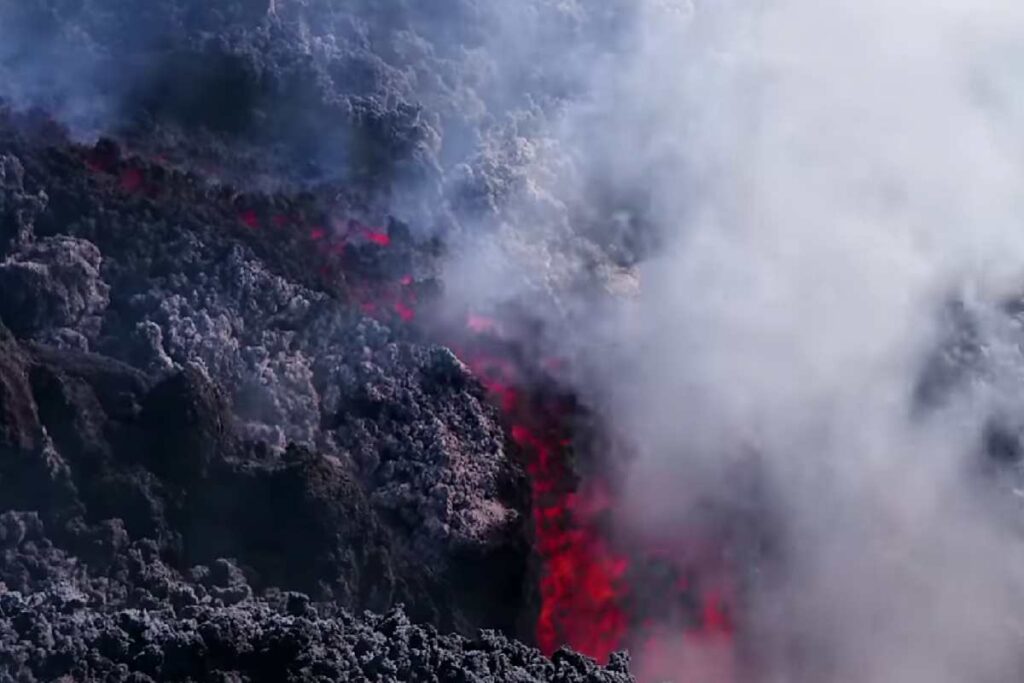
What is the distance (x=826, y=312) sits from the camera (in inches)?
614

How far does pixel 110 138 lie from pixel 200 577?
5.41 metres

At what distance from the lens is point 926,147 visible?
691 inches

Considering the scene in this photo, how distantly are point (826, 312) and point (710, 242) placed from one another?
1.58 meters

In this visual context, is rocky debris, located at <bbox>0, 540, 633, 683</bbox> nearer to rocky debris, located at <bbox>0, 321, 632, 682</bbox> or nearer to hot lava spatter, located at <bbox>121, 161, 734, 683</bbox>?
rocky debris, located at <bbox>0, 321, 632, 682</bbox>

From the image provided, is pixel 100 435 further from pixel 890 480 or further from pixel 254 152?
pixel 890 480

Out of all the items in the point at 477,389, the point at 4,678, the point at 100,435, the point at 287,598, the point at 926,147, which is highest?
the point at 926,147

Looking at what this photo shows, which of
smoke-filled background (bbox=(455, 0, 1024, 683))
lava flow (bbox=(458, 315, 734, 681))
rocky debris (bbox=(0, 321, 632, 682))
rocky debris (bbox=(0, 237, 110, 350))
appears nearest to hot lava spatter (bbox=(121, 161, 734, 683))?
lava flow (bbox=(458, 315, 734, 681))

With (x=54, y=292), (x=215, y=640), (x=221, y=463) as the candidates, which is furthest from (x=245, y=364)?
(x=215, y=640)

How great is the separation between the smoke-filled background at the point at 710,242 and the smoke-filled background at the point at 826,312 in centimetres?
3

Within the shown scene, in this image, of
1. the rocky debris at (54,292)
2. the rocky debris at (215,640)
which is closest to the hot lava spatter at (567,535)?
the rocky debris at (54,292)

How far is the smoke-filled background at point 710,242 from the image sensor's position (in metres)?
14.1

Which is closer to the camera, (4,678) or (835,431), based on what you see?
(4,678)

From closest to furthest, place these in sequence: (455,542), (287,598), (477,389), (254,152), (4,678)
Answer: (4,678) < (287,598) < (455,542) < (477,389) < (254,152)

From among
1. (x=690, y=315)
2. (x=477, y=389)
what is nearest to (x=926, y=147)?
(x=690, y=315)
